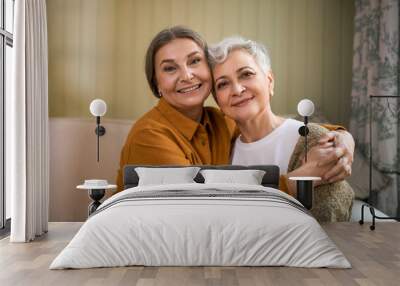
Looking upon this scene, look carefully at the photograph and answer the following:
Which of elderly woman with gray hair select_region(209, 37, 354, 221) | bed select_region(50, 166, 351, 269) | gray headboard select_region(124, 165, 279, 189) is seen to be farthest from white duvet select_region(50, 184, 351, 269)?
elderly woman with gray hair select_region(209, 37, 354, 221)

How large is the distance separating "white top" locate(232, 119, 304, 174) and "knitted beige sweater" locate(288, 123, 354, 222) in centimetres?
8

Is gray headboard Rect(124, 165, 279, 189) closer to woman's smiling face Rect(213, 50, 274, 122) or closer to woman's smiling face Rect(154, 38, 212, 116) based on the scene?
woman's smiling face Rect(213, 50, 274, 122)

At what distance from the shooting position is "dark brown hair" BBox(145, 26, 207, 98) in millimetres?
5973

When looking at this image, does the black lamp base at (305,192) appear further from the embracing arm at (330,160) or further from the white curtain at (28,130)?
the white curtain at (28,130)

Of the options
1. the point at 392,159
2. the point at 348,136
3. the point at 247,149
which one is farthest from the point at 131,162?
the point at 392,159

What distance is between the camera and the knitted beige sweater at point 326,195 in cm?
578

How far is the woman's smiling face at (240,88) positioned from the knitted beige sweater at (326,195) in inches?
20.8

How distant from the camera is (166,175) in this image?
5371 mm

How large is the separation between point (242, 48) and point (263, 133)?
869 millimetres

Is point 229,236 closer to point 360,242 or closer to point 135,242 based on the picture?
point 135,242

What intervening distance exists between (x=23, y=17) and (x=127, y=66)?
4.53 ft

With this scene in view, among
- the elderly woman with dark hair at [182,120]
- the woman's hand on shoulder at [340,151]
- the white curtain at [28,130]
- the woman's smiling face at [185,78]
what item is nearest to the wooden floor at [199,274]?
the white curtain at [28,130]

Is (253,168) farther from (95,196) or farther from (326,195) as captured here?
(95,196)

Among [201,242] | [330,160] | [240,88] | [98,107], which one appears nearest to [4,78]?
[98,107]
